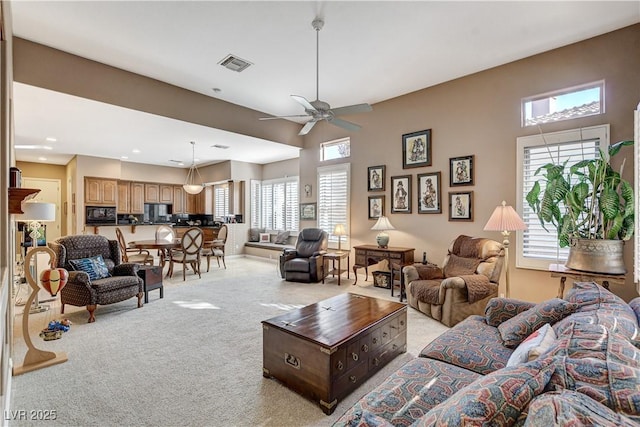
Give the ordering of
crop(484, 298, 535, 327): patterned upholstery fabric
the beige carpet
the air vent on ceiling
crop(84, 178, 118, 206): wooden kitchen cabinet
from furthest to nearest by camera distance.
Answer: crop(84, 178, 118, 206): wooden kitchen cabinet, the air vent on ceiling, crop(484, 298, 535, 327): patterned upholstery fabric, the beige carpet

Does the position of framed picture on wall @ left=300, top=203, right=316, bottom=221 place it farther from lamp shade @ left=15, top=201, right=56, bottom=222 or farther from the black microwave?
the black microwave

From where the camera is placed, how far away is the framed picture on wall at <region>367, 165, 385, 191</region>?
19.1 ft

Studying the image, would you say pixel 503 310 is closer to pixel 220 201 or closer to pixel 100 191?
pixel 220 201

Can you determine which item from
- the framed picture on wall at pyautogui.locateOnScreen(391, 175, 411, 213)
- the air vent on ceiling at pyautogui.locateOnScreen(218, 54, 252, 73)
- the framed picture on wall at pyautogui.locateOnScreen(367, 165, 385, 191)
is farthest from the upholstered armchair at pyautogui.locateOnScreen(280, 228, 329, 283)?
the air vent on ceiling at pyautogui.locateOnScreen(218, 54, 252, 73)

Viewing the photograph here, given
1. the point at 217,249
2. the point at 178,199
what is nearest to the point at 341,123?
the point at 217,249

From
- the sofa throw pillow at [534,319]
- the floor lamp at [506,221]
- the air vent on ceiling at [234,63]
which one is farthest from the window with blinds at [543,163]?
the air vent on ceiling at [234,63]

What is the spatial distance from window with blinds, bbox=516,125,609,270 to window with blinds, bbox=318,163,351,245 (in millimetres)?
3154

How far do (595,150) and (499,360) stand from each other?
3441mm

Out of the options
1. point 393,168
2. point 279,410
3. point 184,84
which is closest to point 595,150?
point 393,168

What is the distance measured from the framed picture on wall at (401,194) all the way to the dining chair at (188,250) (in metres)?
3.96

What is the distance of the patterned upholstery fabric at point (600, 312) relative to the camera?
1336 mm

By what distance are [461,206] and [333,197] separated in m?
2.77

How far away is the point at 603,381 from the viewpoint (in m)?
0.90

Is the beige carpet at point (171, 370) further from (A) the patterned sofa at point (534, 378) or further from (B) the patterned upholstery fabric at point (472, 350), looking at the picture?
(A) the patterned sofa at point (534, 378)
